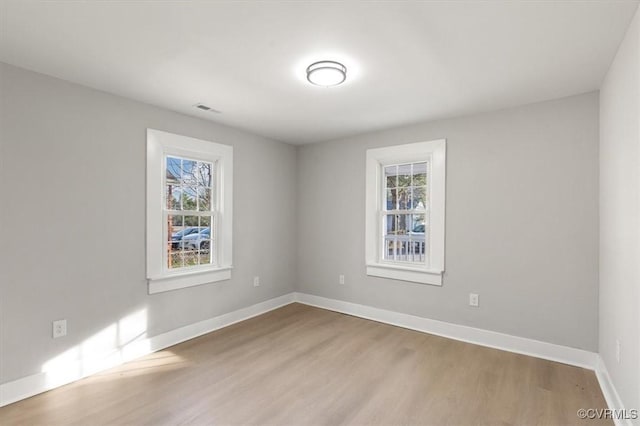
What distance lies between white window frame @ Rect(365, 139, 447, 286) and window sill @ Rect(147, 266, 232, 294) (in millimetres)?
1846

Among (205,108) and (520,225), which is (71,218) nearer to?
(205,108)

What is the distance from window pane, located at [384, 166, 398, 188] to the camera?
13.5 feet

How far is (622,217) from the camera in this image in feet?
6.64

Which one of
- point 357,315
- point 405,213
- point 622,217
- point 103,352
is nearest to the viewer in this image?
point 622,217

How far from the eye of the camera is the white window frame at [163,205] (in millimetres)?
3148

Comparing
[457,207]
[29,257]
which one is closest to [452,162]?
[457,207]

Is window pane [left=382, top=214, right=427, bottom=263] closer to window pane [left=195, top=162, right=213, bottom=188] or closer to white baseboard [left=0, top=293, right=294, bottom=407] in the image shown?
white baseboard [left=0, top=293, right=294, bottom=407]

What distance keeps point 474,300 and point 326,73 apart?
2.73 meters

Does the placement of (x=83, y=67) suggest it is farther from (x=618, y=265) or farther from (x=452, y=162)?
(x=618, y=265)

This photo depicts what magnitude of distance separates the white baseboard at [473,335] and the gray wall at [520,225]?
64 mm

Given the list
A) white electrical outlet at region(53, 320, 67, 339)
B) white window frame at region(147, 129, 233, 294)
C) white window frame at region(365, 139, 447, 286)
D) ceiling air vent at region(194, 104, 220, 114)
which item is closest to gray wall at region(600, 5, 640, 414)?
white window frame at region(365, 139, 447, 286)

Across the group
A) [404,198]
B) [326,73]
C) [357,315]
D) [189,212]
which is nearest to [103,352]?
[189,212]

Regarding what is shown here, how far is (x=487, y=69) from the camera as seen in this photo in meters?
2.37

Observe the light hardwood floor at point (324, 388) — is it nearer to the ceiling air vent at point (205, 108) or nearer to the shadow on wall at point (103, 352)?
the shadow on wall at point (103, 352)
